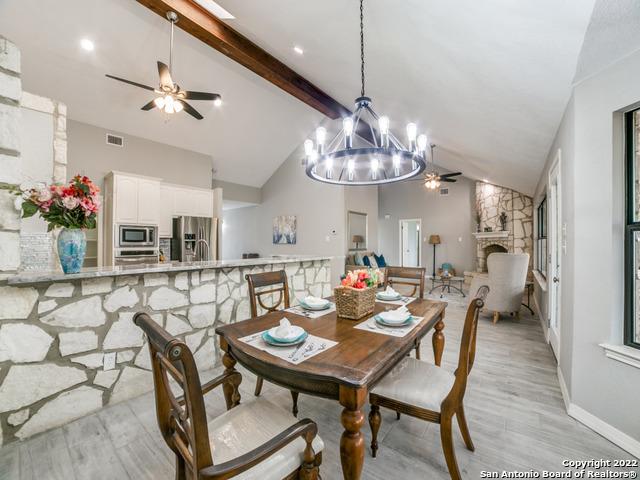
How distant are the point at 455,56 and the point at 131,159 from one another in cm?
551

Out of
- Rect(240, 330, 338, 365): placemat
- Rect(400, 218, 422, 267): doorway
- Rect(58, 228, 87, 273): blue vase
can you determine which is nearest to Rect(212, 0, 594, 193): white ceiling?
Rect(240, 330, 338, 365): placemat

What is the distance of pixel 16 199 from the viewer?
1669 millimetres

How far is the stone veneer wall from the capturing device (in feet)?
23.5

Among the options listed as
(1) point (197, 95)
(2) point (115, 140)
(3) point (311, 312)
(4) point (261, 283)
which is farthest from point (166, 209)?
(3) point (311, 312)

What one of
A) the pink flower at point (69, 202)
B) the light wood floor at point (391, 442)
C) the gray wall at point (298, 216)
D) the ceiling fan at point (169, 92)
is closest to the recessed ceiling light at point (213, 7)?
the ceiling fan at point (169, 92)

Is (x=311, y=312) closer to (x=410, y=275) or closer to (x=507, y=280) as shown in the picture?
(x=410, y=275)

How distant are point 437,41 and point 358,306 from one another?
2236 millimetres

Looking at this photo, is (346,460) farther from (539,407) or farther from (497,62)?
(497,62)

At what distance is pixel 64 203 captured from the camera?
1711 millimetres

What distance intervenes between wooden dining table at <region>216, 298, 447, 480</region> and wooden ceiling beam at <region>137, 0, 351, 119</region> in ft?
12.0

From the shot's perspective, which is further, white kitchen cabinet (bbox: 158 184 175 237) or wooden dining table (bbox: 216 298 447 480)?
white kitchen cabinet (bbox: 158 184 175 237)

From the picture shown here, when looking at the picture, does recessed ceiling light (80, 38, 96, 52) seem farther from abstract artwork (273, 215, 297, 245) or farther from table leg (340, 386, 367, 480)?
table leg (340, 386, 367, 480)

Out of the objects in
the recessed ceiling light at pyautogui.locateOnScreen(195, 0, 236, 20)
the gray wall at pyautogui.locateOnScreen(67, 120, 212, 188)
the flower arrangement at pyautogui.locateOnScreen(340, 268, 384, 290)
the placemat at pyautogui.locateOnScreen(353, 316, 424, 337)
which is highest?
the recessed ceiling light at pyautogui.locateOnScreen(195, 0, 236, 20)

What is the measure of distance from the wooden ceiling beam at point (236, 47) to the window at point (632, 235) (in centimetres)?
418
